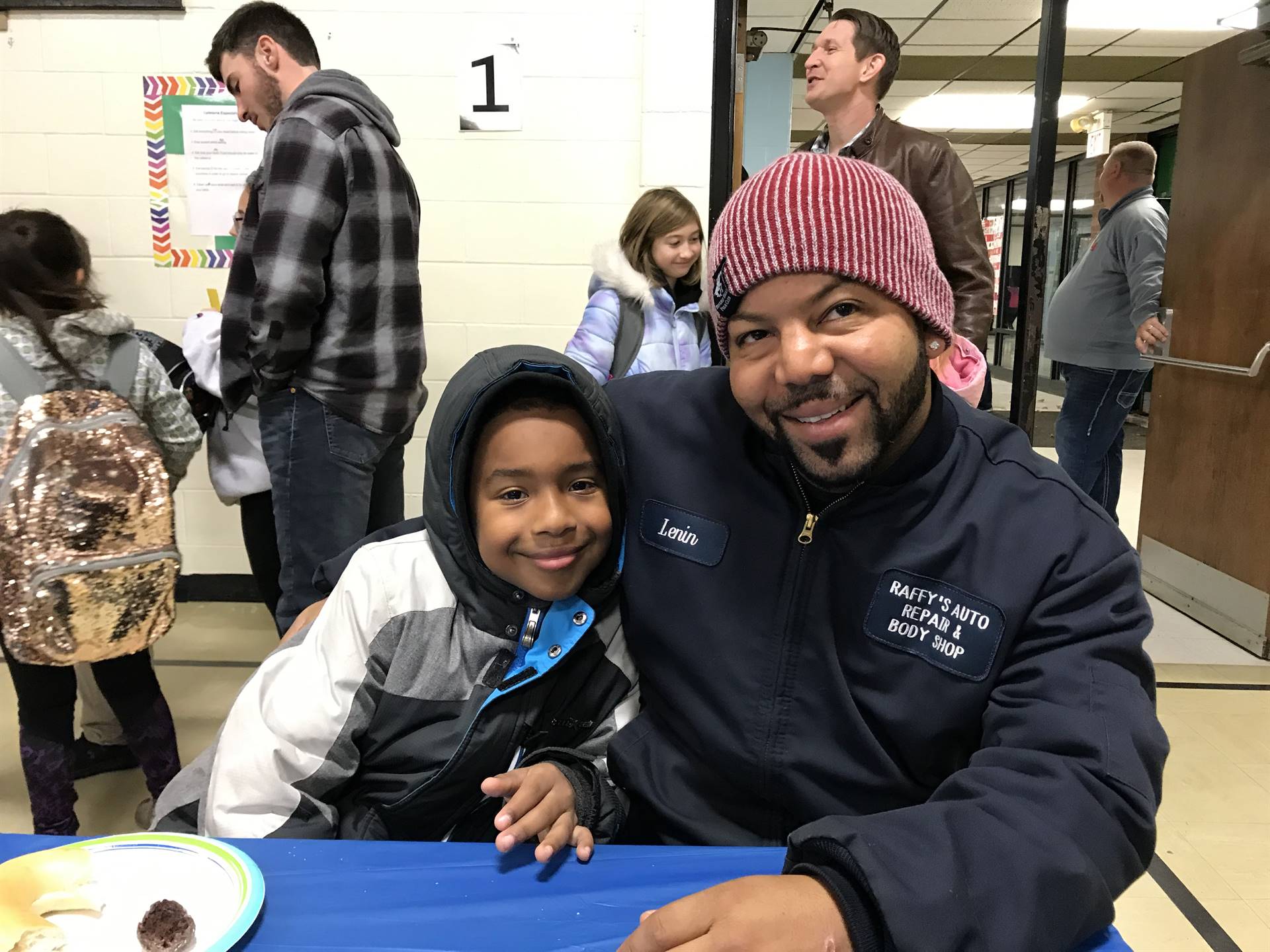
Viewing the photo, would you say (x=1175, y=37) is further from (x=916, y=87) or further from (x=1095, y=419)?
Result: (x=1095, y=419)

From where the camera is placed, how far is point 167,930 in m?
0.70

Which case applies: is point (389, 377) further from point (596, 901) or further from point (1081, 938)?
point (1081, 938)

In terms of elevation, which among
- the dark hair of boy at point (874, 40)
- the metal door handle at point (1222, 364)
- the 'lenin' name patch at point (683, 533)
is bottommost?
the 'lenin' name patch at point (683, 533)

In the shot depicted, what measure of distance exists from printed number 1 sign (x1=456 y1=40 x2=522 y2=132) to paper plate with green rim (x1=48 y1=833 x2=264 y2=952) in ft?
9.28

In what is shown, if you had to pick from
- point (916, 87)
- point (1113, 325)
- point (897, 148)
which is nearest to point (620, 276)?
point (897, 148)

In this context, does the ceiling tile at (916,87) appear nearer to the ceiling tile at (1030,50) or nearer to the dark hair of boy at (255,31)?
the ceiling tile at (1030,50)

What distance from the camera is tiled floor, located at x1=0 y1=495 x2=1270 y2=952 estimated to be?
72.0 inches

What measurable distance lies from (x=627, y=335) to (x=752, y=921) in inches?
92.1

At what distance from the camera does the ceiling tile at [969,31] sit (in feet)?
19.2

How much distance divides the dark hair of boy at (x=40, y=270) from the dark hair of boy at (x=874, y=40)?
205 cm

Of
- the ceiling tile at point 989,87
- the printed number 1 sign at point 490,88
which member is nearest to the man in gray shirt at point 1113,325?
the printed number 1 sign at point 490,88

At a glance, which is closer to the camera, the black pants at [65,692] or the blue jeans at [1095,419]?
the black pants at [65,692]

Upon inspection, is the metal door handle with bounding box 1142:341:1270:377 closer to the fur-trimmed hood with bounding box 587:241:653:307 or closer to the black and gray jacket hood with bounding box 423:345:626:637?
the fur-trimmed hood with bounding box 587:241:653:307

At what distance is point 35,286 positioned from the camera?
187cm
